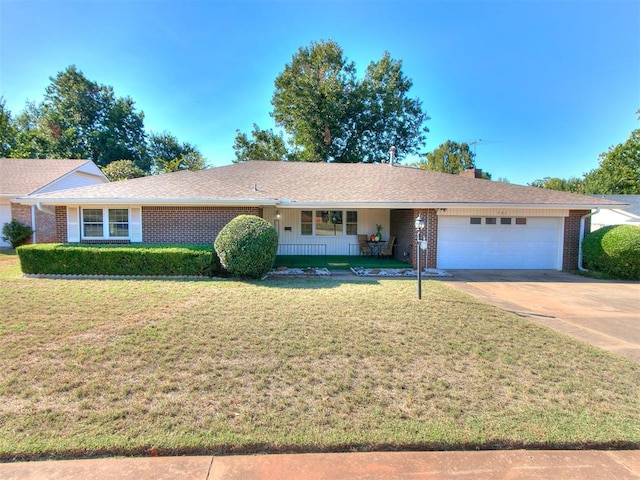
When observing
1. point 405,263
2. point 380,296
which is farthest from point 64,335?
point 405,263

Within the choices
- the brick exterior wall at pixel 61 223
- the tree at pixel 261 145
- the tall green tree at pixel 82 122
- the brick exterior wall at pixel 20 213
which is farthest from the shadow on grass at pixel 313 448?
the tall green tree at pixel 82 122

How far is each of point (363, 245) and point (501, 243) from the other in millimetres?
5419

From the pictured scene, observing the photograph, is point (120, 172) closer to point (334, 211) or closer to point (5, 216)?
point (5, 216)

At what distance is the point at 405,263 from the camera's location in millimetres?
12531

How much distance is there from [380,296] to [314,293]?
153cm

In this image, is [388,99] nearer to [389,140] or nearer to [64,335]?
[389,140]

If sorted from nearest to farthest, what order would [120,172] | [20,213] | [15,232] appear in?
Answer: [15,232], [20,213], [120,172]

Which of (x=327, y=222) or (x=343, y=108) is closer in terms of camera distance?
(x=327, y=222)

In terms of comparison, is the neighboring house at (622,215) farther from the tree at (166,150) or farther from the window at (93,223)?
the tree at (166,150)

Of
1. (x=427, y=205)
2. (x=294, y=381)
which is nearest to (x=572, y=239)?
(x=427, y=205)

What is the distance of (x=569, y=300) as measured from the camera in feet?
25.1

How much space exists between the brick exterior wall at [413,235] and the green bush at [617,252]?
5.42 m

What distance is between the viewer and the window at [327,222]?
47.1 feet

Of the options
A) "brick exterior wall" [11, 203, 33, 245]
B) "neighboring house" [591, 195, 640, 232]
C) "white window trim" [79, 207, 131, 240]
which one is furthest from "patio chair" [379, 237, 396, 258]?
"brick exterior wall" [11, 203, 33, 245]
